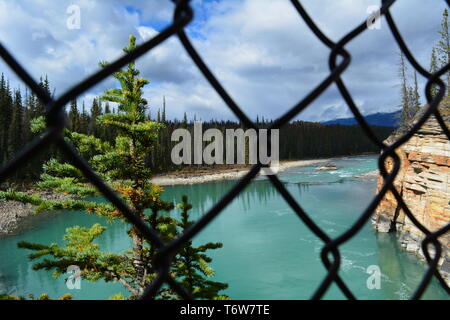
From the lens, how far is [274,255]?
13.6m

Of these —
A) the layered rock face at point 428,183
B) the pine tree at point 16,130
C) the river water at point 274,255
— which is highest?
the pine tree at point 16,130

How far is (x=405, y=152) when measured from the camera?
1204 centimetres

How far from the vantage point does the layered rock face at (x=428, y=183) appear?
9.53 metres

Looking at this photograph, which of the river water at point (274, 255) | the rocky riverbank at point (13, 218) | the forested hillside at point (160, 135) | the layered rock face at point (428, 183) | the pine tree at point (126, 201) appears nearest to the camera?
the pine tree at point (126, 201)

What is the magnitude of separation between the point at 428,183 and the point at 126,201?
10134 mm

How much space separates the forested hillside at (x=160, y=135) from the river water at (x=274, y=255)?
17.9 ft

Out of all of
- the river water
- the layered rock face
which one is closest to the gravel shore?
the river water

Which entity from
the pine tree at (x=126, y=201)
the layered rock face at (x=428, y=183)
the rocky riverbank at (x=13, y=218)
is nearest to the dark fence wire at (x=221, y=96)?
the pine tree at (x=126, y=201)

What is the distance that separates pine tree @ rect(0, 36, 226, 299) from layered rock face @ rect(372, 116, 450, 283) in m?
7.05

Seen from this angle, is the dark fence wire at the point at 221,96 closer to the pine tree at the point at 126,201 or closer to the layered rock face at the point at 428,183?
the pine tree at the point at 126,201

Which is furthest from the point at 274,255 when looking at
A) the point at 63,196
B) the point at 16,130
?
the point at 16,130

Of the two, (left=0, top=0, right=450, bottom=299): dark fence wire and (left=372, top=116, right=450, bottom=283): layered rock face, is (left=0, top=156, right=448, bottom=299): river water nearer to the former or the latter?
(left=372, top=116, right=450, bottom=283): layered rock face

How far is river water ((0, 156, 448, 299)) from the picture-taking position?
34.7 feet

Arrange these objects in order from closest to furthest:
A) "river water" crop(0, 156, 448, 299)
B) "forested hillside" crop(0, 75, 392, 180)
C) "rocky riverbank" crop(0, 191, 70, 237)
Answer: "river water" crop(0, 156, 448, 299) < "rocky riverbank" crop(0, 191, 70, 237) < "forested hillside" crop(0, 75, 392, 180)
